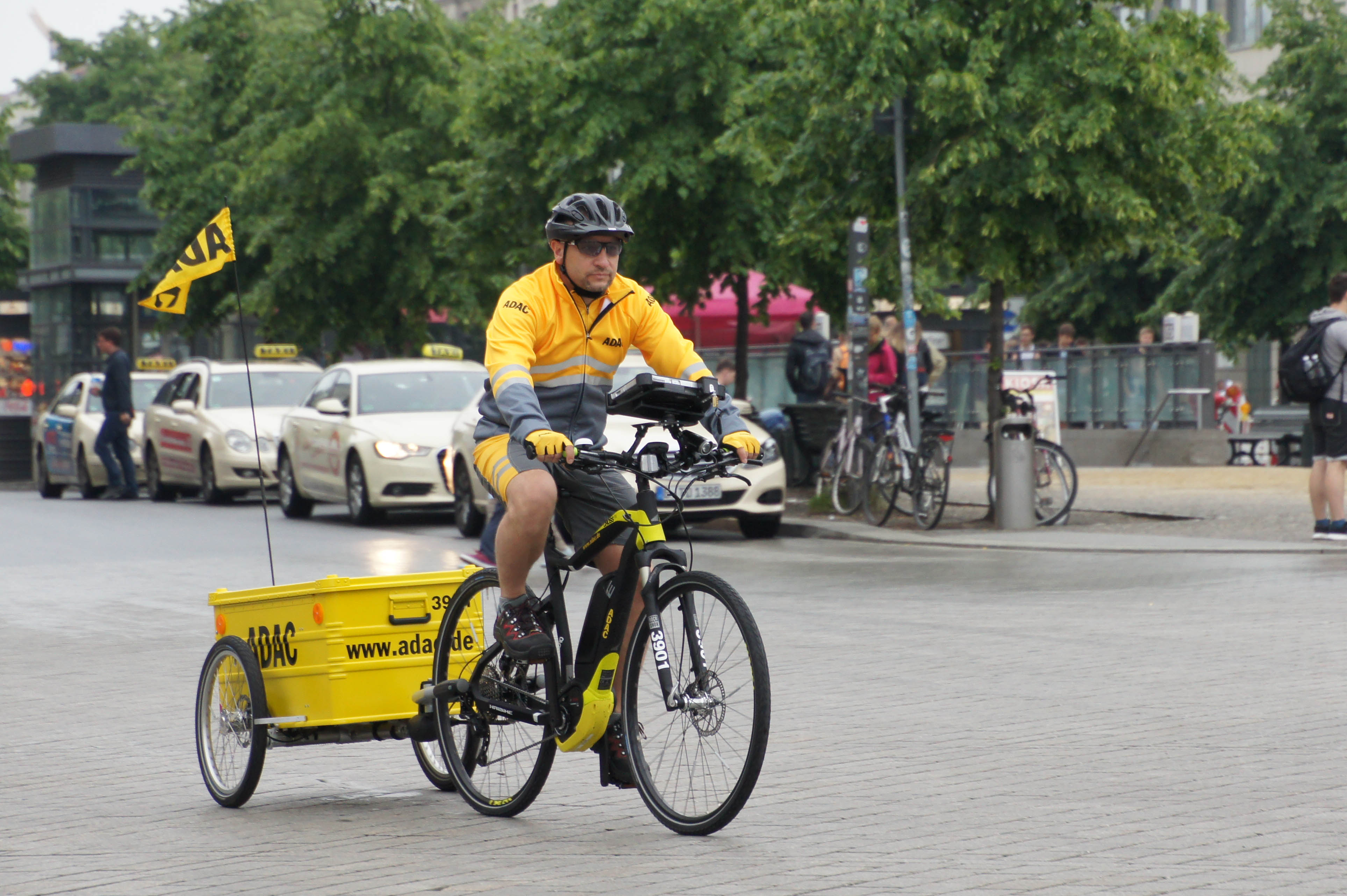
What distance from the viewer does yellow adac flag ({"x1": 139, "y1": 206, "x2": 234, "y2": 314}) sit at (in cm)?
670

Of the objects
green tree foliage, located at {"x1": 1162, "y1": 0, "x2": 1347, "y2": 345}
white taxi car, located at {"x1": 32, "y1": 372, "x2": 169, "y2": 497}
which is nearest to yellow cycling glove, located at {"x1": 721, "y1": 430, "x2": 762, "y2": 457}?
white taxi car, located at {"x1": 32, "y1": 372, "x2": 169, "y2": 497}

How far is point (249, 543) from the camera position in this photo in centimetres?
1723

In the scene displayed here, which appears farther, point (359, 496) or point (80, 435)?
point (80, 435)

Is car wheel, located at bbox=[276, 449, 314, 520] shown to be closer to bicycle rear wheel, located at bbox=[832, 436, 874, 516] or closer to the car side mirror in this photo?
the car side mirror

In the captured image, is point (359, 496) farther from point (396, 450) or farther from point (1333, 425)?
point (1333, 425)

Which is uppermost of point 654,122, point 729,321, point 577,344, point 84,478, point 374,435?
point 654,122

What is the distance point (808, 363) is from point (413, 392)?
496cm

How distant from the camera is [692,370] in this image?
5906 mm

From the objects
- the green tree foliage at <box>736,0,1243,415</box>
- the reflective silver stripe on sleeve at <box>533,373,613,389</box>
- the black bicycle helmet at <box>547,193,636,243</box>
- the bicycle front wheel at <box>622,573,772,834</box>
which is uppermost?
the green tree foliage at <box>736,0,1243,415</box>

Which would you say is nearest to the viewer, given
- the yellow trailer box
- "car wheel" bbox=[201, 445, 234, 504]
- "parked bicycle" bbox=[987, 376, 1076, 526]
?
the yellow trailer box

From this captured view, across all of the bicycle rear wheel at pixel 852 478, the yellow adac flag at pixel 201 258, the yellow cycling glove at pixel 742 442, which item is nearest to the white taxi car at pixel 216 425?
the bicycle rear wheel at pixel 852 478

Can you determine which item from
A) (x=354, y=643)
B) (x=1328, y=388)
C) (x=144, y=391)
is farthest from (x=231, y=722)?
(x=144, y=391)

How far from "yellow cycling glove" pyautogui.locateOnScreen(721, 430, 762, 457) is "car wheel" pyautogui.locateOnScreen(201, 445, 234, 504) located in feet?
60.4

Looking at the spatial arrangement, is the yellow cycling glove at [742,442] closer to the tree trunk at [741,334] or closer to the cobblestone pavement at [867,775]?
the cobblestone pavement at [867,775]
